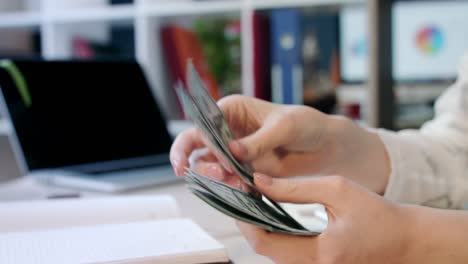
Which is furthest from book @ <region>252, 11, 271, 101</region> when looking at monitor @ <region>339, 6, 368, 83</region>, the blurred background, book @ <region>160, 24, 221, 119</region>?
monitor @ <region>339, 6, 368, 83</region>

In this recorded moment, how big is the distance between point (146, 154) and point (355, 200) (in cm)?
76

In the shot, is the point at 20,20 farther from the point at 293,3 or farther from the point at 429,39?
the point at 429,39

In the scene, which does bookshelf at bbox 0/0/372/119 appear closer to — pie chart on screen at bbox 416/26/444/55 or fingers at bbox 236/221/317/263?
pie chart on screen at bbox 416/26/444/55

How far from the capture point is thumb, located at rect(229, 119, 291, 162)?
21.2 inches

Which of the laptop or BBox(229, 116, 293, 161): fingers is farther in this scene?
the laptop

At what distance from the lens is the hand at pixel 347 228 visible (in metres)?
0.40

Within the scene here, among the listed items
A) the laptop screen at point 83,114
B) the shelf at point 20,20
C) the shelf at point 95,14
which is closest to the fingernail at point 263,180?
the laptop screen at point 83,114

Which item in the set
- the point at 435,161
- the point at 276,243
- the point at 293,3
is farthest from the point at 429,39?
the point at 276,243

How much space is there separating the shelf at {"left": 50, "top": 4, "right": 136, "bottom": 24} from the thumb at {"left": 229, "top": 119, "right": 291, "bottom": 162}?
3.33 ft

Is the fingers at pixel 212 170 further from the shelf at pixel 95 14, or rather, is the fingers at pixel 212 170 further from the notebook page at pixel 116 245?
the shelf at pixel 95 14

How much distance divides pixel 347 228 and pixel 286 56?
1.00 meters

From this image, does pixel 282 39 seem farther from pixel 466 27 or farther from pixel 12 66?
pixel 12 66

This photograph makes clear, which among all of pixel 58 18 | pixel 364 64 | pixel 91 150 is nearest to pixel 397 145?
pixel 91 150

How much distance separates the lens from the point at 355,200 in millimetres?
411
